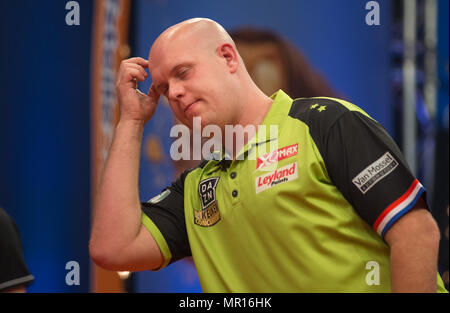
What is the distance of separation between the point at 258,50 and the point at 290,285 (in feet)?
5.78

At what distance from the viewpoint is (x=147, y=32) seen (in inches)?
113

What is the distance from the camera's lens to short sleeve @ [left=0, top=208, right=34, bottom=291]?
1.77 metres

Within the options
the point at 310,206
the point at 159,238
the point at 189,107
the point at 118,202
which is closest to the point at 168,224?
the point at 159,238

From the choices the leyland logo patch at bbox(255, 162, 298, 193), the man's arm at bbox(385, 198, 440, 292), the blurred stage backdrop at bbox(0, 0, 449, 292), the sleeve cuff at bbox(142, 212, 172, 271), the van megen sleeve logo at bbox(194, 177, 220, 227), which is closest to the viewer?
the man's arm at bbox(385, 198, 440, 292)

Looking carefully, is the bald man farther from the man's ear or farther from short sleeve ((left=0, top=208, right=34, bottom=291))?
short sleeve ((left=0, top=208, right=34, bottom=291))

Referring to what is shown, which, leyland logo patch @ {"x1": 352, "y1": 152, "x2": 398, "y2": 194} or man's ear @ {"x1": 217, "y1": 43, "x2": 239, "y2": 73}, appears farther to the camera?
man's ear @ {"x1": 217, "y1": 43, "x2": 239, "y2": 73}

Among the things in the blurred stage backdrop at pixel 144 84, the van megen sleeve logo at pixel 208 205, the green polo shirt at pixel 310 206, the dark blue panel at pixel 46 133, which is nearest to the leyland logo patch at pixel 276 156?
the green polo shirt at pixel 310 206

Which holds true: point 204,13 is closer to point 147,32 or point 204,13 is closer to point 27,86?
point 147,32

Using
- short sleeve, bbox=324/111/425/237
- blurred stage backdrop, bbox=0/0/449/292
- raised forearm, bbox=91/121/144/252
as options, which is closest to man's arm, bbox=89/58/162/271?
raised forearm, bbox=91/121/144/252

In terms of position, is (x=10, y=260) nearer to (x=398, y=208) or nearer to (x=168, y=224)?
(x=168, y=224)

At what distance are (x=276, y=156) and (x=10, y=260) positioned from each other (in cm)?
102

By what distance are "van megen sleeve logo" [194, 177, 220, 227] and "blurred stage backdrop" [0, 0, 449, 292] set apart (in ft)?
4.39

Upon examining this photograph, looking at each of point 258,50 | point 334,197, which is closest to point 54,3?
point 258,50

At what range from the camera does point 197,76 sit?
1.48 m
